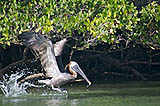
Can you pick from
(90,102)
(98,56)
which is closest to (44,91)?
(90,102)

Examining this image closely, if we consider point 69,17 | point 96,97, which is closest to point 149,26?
point 69,17

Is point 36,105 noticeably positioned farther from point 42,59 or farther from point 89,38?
point 89,38

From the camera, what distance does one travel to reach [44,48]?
11273 mm

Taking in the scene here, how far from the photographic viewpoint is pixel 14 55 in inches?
680

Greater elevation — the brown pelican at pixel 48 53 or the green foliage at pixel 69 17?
the green foliage at pixel 69 17

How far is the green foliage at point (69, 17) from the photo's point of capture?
484 inches

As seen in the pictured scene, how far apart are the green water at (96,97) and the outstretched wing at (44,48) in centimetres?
84

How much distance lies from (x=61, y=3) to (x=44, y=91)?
2608 millimetres

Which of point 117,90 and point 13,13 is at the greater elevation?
point 13,13

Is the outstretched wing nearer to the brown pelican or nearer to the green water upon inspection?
the brown pelican

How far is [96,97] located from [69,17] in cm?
246

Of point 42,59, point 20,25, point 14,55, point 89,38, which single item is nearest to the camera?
point 42,59

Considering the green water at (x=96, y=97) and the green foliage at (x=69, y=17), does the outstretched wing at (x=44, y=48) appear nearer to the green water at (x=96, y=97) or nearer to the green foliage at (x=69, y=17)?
the green foliage at (x=69, y=17)

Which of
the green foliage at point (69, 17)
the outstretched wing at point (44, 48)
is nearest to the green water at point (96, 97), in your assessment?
the outstretched wing at point (44, 48)
